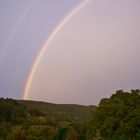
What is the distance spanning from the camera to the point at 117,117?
36.6m

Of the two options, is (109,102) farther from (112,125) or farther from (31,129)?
(31,129)

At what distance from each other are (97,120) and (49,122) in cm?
2288

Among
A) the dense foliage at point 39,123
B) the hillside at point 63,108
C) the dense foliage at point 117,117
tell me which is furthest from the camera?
the hillside at point 63,108

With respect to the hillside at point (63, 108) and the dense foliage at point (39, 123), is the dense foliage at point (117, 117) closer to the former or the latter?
the dense foliage at point (39, 123)

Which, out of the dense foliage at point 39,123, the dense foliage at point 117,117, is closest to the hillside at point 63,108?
the dense foliage at point 39,123

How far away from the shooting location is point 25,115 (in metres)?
65.6

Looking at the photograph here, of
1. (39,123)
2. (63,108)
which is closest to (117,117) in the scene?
(39,123)

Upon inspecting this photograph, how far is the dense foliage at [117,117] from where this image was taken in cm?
3494

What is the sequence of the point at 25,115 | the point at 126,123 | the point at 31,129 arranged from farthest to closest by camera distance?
the point at 25,115
the point at 31,129
the point at 126,123

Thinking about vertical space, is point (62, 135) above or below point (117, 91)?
below

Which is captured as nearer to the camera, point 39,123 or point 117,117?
point 117,117

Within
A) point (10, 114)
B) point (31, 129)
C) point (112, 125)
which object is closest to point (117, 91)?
point (112, 125)

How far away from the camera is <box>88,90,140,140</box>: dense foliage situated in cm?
3494

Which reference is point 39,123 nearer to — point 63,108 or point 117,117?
point 117,117
